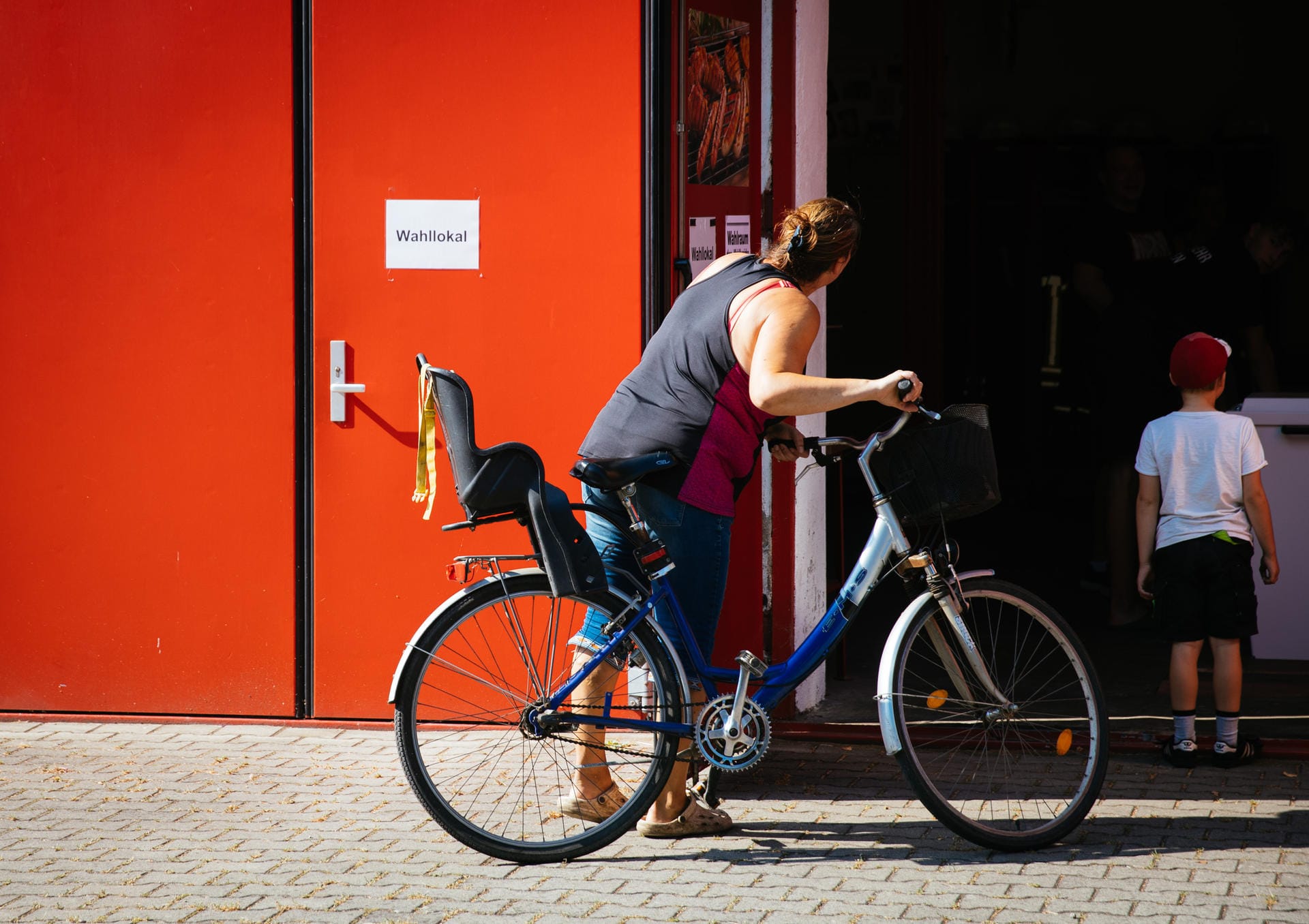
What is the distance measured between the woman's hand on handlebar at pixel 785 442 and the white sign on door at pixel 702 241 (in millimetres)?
1153

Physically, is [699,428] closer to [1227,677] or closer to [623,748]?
[623,748]

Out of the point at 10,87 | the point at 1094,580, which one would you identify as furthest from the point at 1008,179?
the point at 10,87

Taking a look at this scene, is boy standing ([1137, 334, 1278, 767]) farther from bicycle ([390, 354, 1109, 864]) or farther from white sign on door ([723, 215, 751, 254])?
white sign on door ([723, 215, 751, 254])

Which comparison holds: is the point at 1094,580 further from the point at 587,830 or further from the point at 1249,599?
the point at 587,830

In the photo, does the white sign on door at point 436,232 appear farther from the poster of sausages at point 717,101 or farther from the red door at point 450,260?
the poster of sausages at point 717,101

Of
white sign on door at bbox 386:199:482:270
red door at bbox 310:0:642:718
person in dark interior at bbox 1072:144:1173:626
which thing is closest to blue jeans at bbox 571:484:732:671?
red door at bbox 310:0:642:718

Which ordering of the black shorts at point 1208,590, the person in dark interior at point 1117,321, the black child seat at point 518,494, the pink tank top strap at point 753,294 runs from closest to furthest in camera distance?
1. the black child seat at point 518,494
2. the pink tank top strap at point 753,294
3. the black shorts at point 1208,590
4. the person in dark interior at point 1117,321

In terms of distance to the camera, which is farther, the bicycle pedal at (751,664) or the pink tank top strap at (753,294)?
the bicycle pedal at (751,664)

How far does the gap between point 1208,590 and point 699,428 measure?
2.04m

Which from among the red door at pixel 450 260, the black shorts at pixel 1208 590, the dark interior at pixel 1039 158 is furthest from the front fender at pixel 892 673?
the dark interior at pixel 1039 158

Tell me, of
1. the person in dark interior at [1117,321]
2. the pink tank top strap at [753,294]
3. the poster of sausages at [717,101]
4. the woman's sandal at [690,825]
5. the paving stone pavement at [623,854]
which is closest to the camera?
the paving stone pavement at [623,854]

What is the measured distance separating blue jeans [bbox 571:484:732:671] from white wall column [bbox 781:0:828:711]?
4.34 ft

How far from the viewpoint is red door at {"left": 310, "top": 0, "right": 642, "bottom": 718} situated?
18.4 ft

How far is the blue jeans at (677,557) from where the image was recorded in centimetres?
451
